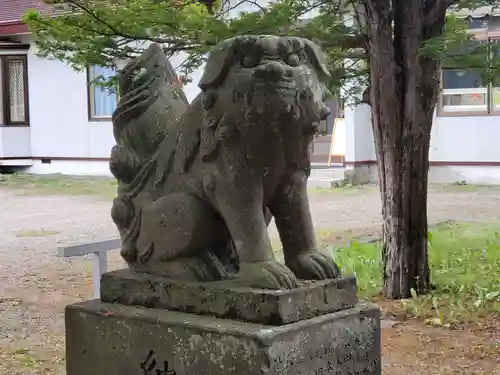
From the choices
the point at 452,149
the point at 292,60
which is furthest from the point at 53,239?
the point at 452,149

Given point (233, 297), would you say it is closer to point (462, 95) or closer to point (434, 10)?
point (434, 10)

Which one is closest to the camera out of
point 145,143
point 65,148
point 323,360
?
point 323,360

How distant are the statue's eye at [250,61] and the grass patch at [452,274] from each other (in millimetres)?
3344

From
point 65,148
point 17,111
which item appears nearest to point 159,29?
point 65,148

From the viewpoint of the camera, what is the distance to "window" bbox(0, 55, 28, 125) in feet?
62.4

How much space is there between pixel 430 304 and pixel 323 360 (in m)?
3.38

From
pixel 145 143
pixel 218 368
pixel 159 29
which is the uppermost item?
pixel 159 29

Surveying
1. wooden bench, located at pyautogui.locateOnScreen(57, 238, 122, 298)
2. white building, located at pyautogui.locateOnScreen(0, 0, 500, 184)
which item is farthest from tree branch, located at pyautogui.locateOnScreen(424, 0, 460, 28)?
white building, located at pyautogui.locateOnScreen(0, 0, 500, 184)

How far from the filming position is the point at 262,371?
2.41 meters

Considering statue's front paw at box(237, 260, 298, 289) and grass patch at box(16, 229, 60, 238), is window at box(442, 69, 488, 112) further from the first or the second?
statue's front paw at box(237, 260, 298, 289)

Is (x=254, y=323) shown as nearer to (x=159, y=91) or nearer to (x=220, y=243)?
(x=220, y=243)

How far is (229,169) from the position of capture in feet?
8.57

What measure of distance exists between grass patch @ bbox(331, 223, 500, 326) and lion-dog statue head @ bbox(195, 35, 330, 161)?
322 cm

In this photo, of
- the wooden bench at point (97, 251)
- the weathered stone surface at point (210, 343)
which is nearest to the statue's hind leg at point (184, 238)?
the weathered stone surface at point (210, 343)
